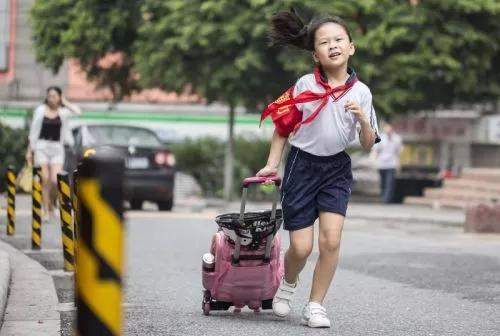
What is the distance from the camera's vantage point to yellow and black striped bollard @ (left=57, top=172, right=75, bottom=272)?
363 inches

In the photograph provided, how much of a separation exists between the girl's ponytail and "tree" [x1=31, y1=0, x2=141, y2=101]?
64.0 feet

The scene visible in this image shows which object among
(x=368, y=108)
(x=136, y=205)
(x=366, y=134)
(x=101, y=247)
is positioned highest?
(x=368, y=108)

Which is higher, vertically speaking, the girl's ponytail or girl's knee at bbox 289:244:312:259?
the girl's ponytail

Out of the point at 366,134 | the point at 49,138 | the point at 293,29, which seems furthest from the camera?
the point at 49,138

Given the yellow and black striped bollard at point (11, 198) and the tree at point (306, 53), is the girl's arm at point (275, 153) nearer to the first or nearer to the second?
the yellow and black striped bollard at point (11, 198)

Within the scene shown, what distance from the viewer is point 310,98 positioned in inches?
264

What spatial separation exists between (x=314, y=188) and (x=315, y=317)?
0.69 meters

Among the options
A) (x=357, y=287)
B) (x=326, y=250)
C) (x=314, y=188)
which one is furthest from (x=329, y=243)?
(x=357, y=287)

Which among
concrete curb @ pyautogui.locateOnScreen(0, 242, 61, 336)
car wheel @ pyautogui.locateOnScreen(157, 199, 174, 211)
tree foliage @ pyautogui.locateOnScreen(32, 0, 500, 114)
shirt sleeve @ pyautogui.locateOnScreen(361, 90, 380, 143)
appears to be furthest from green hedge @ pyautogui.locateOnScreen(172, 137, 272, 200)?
shirt sleeve @ pyautogui.locateOnScreen(361, 90, 380, 143)

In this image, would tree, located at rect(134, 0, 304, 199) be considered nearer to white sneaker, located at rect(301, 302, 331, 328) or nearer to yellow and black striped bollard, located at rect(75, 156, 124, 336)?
white sneaker, located at rect(301, 302, 331, 328)

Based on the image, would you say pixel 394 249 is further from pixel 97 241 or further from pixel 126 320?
pixel 97 241

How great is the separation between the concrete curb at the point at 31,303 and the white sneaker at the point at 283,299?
119 centimetres

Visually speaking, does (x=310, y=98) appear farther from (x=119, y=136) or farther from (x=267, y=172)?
(x=119, y=136)

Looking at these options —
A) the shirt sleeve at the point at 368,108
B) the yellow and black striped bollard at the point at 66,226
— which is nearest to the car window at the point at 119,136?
the yellow and black striped bollard at the point at 66,226
